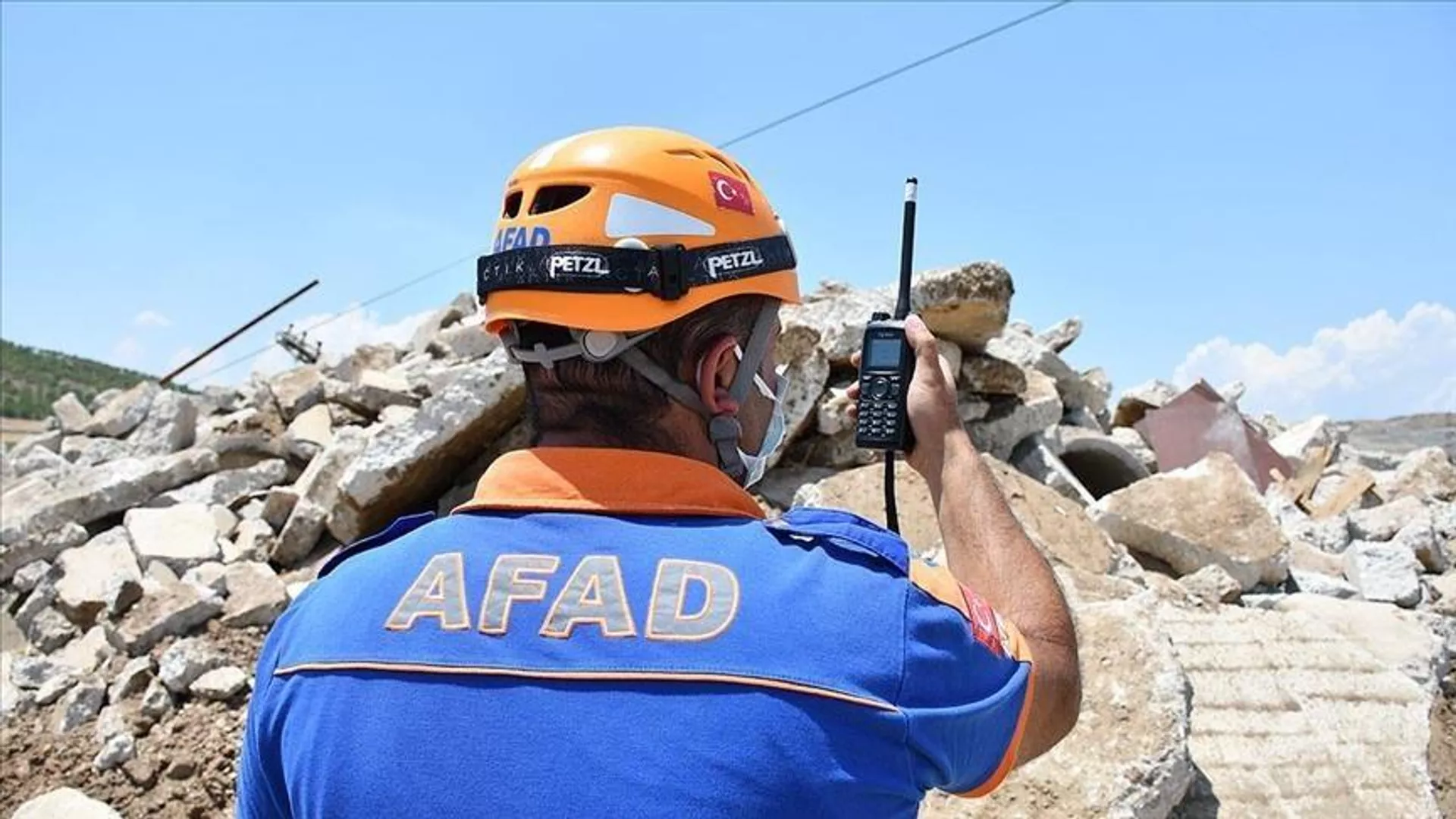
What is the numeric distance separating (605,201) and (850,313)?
16.5 feet

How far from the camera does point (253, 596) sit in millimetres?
5785

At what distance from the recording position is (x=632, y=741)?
119 cm

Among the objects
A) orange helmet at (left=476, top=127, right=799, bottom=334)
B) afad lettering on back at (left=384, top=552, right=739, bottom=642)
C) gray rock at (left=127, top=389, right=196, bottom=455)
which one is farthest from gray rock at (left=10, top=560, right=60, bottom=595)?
afad lettering on back at (left=384, top=552, right=739, bottom=642)

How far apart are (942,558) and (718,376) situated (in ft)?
8.86

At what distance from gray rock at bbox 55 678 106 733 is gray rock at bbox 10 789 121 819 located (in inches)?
41.1

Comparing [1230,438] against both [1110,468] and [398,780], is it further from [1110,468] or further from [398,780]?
[398,780]

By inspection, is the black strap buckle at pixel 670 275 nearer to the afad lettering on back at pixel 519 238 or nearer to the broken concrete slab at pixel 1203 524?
the afad lettering on back at pixel 519 238

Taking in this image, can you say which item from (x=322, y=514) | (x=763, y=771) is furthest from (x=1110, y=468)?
(x=763, y=771)

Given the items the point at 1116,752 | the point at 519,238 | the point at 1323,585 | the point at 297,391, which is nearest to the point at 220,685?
the point at 1116,752

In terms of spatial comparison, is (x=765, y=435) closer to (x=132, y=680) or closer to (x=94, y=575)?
(x=132, y=680)

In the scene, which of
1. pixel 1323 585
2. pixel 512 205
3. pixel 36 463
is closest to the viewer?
pixel 512 205

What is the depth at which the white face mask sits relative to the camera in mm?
1701

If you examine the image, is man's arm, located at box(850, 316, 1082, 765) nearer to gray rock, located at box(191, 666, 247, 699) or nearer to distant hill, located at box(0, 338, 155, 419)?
gray rock, located at box(191, 666, 247, 699)

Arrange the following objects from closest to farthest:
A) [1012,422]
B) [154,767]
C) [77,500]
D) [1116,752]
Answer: [1116,752] → [154,767] → [1012,422] → [77,500]
